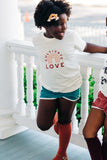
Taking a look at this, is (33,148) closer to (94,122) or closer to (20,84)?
(20,84)

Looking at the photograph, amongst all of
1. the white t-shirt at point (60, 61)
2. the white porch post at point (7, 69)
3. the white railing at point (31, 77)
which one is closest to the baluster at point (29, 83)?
the white railing at point (31, 77)

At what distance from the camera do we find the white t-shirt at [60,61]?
8.33ft

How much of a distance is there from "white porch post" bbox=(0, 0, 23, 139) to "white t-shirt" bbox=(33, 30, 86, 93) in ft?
2.31

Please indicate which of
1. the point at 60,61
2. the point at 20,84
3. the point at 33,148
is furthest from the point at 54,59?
the point at 33,148

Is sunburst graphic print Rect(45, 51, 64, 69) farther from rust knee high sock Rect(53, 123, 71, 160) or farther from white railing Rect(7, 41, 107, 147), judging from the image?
rust knee high sock Rect(53, 123, 71, 160)

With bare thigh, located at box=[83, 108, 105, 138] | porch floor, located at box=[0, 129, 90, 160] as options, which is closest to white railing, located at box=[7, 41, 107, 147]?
porch floor, located at box=[0, 129, 90, 160]

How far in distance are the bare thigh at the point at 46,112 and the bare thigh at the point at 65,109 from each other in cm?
5

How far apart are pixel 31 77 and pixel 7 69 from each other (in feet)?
0.83

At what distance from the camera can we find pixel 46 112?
2.72 meters

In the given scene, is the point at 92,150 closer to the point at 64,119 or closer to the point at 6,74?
the point at 64,119

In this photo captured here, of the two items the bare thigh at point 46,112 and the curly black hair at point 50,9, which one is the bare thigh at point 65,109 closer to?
the bare thigh at point 46,112

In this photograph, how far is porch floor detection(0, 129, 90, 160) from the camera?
10.0 ft

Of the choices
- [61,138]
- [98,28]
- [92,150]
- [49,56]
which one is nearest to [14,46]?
[49,56]

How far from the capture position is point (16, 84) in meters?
3.45
